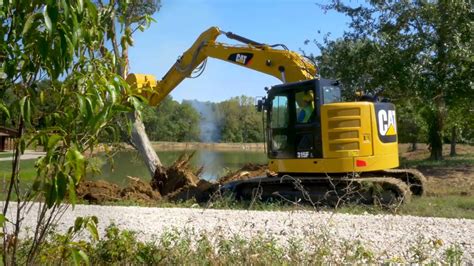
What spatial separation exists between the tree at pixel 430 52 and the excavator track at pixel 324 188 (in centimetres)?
869

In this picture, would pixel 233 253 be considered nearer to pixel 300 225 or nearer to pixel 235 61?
pixel 300 225

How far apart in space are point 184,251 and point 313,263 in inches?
46.9

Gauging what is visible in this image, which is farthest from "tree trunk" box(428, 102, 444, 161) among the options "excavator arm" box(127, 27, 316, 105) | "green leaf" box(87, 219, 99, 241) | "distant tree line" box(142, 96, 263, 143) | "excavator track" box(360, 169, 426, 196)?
"distant tree line" box(142, 96, 263, 143)

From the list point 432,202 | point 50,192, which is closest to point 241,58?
point 432,202

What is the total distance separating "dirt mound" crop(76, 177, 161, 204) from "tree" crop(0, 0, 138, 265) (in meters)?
11.0

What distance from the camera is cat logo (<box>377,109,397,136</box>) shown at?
12.1m

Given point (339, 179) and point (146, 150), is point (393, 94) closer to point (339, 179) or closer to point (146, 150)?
point (146, 150)

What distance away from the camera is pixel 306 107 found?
41.2 feet

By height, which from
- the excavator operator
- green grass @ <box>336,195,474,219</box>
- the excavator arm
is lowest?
green grass @ <box>336,195,474,219</box>

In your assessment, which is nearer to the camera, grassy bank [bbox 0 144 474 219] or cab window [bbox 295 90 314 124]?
grassy bank [bbox 0 144 474 219]

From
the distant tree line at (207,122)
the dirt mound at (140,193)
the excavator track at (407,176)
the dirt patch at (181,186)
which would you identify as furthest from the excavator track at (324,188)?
the distant tree line at (207,122)

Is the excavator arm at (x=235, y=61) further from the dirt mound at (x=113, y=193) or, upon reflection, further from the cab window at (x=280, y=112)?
the dirt mound at (x=113, y=193)

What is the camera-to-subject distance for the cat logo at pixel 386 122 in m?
12.1

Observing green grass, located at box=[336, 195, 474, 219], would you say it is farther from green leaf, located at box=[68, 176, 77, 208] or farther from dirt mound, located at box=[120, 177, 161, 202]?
green leaf, located at box=[68, 176, 77, 208]
